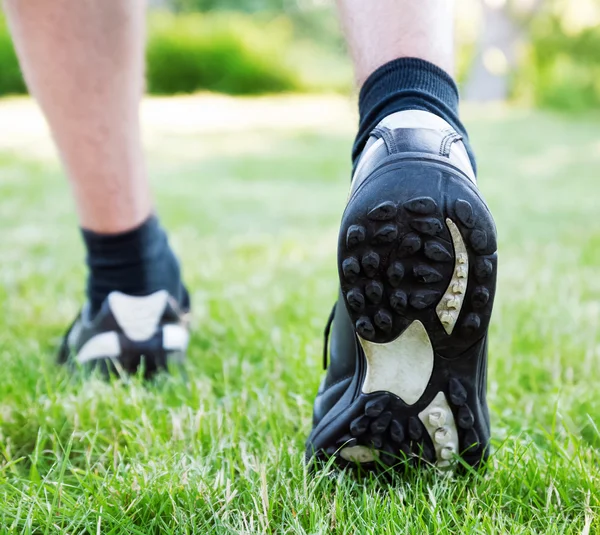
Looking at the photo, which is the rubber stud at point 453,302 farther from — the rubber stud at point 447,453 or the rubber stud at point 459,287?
the rubber stud at point 447,453

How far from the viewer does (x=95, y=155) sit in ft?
3.93

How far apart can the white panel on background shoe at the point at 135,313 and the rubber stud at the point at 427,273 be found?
680 mm

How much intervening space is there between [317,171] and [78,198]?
4.19m

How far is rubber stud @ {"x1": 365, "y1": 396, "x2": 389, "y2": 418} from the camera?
0.81 m

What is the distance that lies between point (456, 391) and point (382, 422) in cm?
9

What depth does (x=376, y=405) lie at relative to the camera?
2.64 ft

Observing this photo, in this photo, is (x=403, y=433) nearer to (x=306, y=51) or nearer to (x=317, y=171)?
(x=317, y=171)

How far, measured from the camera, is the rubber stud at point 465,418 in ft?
2.65

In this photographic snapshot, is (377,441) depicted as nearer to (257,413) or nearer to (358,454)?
(358,454)

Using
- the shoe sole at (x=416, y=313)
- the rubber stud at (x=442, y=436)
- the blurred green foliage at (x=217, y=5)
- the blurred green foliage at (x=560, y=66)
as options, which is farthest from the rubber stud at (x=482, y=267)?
the blurred green foliage at (x=217, y=5)

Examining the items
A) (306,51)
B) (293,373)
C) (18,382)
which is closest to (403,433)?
(293,373)

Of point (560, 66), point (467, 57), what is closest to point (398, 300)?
point (560, 66)

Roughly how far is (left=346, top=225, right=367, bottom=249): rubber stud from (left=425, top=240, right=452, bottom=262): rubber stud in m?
0.07

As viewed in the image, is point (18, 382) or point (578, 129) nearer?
point (18, 382)
